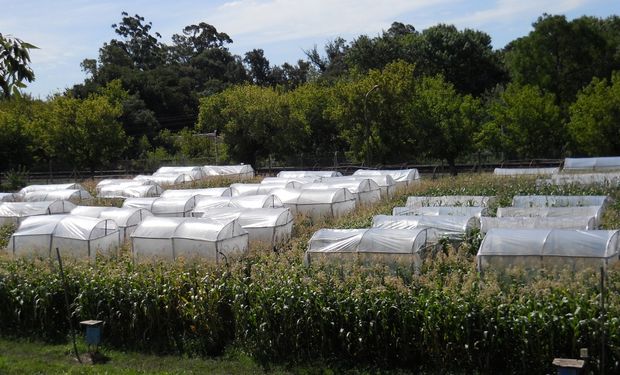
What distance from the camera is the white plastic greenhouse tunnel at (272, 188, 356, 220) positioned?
22719 mm

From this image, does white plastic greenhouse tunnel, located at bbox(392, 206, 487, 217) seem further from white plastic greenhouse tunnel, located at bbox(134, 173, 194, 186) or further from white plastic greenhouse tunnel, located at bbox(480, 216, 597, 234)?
white plastic greenhouse tunnel, located at bbox(134, 173, 194, 186)

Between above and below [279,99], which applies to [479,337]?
below

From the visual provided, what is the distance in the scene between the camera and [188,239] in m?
16.1

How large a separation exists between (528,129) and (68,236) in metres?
30.4

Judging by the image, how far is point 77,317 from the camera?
12.5m

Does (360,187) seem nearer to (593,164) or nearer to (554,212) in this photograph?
(554,212)

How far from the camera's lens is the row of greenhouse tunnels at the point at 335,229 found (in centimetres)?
1270

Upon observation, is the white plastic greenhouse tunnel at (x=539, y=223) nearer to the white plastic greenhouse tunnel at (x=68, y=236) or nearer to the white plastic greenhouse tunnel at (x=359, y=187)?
the white plastic greenhouse tunnel at (x=359, y=187)

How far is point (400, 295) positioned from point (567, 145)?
110ft

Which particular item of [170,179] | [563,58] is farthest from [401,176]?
[563,58]

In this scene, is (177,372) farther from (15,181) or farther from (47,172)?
(47,172)

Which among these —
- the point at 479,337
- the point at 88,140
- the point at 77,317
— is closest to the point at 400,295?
the point at 479,337

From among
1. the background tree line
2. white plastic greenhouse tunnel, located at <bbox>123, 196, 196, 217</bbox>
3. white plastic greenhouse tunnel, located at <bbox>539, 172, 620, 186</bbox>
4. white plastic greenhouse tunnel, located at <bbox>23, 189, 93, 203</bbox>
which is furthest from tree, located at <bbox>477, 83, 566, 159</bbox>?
white plastic greenhouse tunnel, located at <bbox>23, 189, 93, 203</bbox>

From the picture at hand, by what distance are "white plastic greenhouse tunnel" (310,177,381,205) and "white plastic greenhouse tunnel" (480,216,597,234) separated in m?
8.52
